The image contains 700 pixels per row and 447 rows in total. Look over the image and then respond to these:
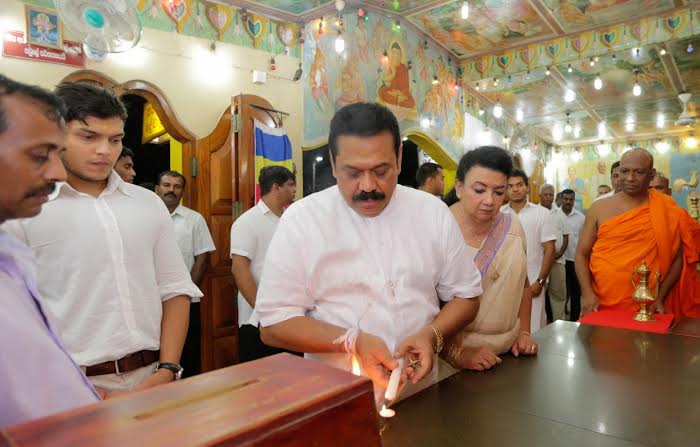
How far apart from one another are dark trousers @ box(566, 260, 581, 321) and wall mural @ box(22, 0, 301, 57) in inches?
179

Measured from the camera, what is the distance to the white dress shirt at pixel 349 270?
1444 millimetres

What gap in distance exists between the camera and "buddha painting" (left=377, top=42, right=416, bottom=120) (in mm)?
5891

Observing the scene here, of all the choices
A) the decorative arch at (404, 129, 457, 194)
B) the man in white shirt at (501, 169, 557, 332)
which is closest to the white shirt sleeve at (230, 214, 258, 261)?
the man in white shirt at (501, 169, 557, 332)

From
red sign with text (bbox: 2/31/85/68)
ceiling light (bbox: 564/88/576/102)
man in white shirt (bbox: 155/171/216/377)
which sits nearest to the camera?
red sign with text (bbox: 2/31/85/68)

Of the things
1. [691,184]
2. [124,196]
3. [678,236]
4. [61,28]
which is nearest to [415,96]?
[678,236]

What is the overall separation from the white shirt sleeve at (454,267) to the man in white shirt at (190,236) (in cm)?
281

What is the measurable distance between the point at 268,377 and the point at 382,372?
24.2 inches

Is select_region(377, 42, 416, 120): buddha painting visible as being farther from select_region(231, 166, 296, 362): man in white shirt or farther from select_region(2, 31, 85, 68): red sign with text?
select_region(2, 31, 85, 68): red sign with text

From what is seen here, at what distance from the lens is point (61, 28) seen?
3.41 meters

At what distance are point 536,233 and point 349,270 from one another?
3.31 meters

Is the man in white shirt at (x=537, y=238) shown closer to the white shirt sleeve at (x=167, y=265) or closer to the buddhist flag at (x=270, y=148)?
the buddhist flag at (x=270, y=148)

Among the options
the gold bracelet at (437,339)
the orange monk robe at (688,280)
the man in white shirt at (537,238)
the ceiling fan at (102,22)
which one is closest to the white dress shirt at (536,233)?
the man in white shirt at (537,238)

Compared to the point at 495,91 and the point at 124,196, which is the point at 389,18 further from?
the point at 124,196

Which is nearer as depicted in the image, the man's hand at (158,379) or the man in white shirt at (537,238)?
the man's hand at (158,379)
